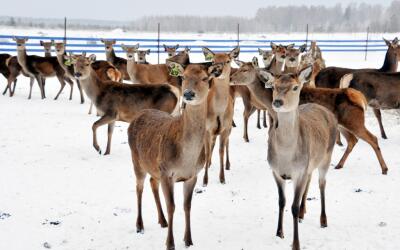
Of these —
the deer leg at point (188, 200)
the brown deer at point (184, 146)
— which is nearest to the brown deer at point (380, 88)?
the brown deer at point (184, 146)

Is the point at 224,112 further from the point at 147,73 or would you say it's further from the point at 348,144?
the point at 147,73

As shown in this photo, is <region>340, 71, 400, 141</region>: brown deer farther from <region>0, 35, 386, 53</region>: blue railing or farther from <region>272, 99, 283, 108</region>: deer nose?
<region>0, 35, 386, 53</region>: blue railing

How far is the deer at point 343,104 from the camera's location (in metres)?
8.41

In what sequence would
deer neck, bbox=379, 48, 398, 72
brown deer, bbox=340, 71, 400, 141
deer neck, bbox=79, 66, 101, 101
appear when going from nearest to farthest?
deer neck, bbox=79, 66, 101, 101
brown deer, bbox=340, 71, 400, 141
deer neck, bbox=379, 48, 398, 72

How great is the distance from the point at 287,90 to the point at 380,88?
6.13 meters

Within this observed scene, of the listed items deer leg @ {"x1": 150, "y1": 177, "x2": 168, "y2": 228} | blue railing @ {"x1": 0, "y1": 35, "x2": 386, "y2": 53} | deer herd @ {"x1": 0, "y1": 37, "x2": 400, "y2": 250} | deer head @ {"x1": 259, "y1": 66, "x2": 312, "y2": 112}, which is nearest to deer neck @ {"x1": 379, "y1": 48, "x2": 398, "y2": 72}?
deer herd @ {"x1": 0, "y1": 37, "x2": 400, "y2": 250}

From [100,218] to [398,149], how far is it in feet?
21.6

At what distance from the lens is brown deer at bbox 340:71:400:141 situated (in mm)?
10523

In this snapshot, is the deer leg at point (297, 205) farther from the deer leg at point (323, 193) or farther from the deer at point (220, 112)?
the deer at point (220, 112)

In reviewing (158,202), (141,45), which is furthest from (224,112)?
(141,45)

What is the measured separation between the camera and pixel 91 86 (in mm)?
10195

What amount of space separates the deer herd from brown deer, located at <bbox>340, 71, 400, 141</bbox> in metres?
0.02

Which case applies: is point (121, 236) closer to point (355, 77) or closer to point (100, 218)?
point (100, 218)

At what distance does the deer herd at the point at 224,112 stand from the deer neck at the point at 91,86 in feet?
0.07
